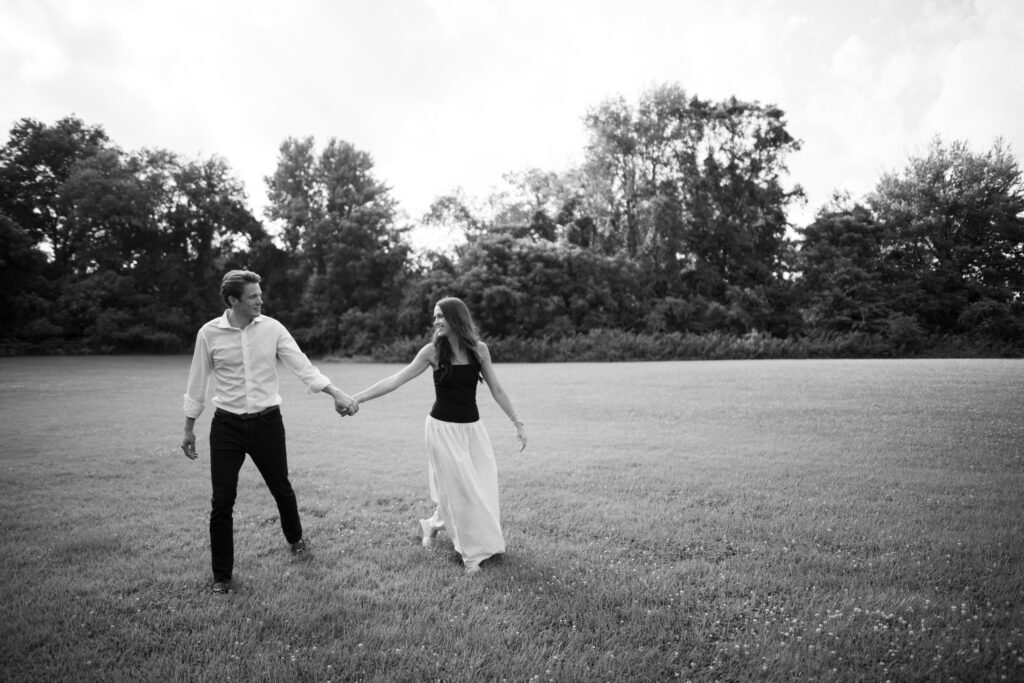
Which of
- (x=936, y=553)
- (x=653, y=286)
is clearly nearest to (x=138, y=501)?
(x=936, y=553)

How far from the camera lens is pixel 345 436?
12547 millimetres

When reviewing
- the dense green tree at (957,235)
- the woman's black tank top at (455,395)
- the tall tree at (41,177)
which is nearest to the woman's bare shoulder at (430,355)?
the woman's black tank top at (455,395)

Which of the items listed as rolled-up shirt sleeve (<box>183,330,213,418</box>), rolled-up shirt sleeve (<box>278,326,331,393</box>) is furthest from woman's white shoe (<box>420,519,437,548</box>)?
rolled-up shirt sleeve (<box>183,330,213,418</box>)

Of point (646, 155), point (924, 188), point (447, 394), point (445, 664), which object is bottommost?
point (445, 664)

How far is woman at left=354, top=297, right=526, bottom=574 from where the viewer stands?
5.35 m

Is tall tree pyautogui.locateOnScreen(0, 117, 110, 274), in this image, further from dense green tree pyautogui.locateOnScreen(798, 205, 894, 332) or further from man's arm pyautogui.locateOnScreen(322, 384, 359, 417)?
dense green tree pyautogui.locateOnScreen(798, 205, 894, 332)

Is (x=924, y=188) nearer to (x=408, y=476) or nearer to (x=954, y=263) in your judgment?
(x=954, y=263)

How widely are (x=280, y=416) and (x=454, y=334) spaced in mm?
1817

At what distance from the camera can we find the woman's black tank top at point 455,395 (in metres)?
5.55

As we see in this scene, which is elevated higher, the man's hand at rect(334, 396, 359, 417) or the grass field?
the man's hand at rect(334, 396, 359, 417)

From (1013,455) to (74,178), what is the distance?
55.0m

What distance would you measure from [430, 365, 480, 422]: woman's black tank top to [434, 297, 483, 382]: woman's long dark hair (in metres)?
0.06

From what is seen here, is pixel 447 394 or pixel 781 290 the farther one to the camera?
pixel 781 290

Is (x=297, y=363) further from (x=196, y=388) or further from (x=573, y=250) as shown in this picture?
(x=573, y=250)
